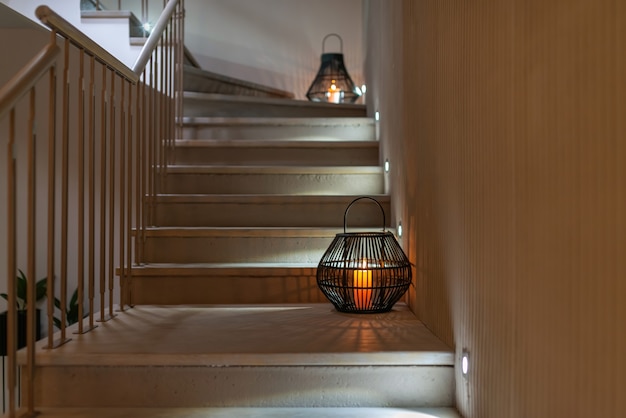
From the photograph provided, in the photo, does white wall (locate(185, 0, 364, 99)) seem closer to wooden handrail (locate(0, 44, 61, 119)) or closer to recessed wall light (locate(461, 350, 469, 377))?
wooden handrail (locate(0, 44, 61, 119))

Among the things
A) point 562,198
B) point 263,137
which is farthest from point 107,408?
point 263,137

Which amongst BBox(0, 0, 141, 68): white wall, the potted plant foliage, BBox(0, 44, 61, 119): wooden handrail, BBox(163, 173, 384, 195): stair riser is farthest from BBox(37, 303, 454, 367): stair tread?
BBox(0, 0, 141, 68): white wall

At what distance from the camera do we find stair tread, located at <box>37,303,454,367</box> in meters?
1.43

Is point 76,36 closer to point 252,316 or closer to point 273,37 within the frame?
point 252,316

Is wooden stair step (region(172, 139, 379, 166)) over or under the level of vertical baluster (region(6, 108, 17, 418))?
over

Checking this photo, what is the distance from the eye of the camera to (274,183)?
108 inches

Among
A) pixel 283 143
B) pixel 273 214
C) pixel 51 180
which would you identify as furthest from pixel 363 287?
pixel 283 143

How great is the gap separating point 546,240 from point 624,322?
0.23m

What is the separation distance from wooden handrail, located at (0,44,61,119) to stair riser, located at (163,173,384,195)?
1311mm

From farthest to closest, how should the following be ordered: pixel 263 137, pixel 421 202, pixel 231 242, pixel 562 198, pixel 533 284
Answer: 1. pixel 263 137
2. pixel 231 242
3. pixel 421 202
4. pixel 533 284
5. pixel 562 198

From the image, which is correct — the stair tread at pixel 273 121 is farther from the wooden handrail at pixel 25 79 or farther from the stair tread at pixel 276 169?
the wooden handrail at pixel 25 79

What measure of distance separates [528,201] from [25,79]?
106 centimetres

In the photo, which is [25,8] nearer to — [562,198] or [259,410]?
[259,410]

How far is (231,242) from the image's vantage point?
2.36m
